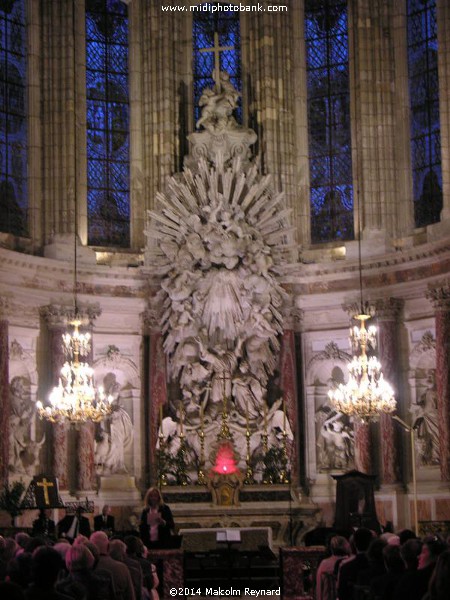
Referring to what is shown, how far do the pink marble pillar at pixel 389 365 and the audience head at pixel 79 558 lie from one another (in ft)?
49.7

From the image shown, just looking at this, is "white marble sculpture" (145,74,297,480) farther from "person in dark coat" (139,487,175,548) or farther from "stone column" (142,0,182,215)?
"person in dark coat" (139,487,175,548)

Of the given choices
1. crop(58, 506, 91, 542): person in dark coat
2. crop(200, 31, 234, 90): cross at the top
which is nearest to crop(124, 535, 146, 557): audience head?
crop(58, 506, 91, 542): person in dark coat

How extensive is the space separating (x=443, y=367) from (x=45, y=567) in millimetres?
16849

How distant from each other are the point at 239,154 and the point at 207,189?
1084mm

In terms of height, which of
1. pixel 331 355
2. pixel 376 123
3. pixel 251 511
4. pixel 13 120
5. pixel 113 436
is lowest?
pixel 251 511

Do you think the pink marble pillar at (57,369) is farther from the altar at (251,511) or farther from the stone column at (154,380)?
the altar at (251,511)

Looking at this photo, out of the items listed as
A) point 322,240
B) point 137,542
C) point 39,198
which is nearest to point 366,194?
point 322,240

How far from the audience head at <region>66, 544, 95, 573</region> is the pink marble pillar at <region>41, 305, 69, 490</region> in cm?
1451

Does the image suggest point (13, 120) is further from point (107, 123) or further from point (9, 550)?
point (9, 550)

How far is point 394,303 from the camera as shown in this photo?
2558cm

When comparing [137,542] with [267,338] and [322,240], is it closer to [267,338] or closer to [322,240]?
[267,338]

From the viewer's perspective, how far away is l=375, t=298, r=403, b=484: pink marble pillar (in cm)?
2519

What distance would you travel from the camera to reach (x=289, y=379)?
26312 mm

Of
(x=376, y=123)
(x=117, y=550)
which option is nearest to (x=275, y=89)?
(x=376, y=123)
